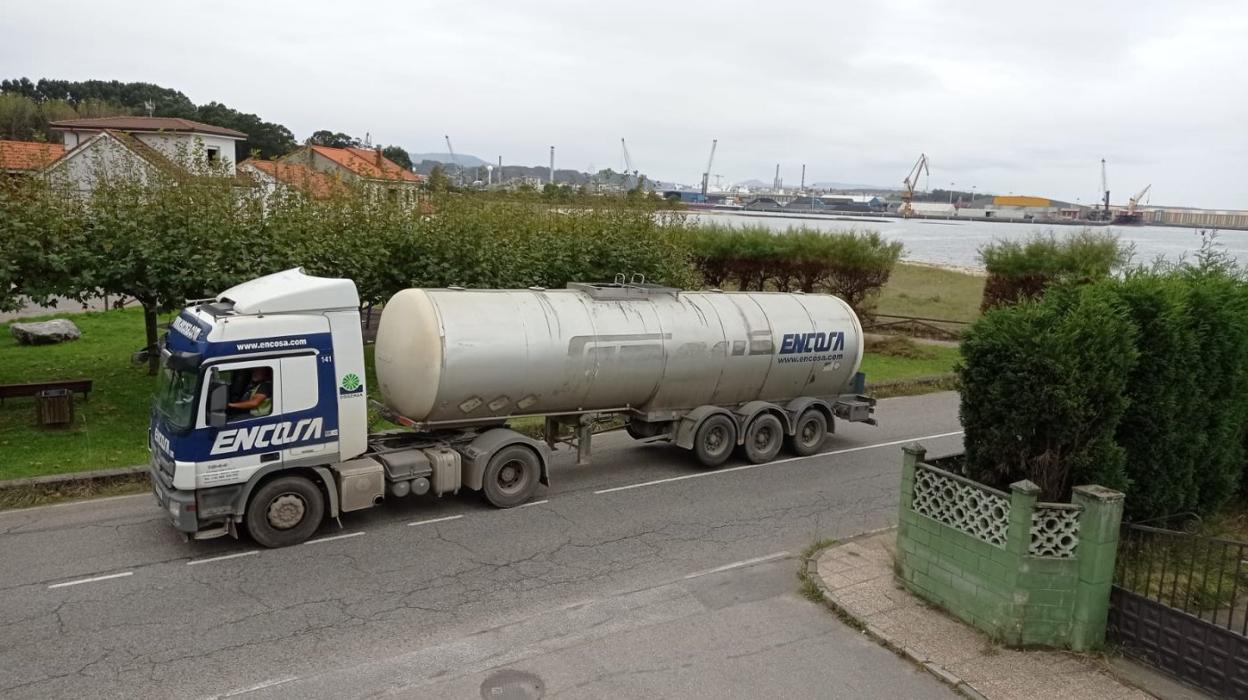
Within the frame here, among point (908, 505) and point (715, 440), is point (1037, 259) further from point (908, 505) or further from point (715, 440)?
point (908, 505)

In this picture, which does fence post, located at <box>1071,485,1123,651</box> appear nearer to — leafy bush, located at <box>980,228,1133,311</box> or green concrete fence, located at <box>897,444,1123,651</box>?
green concrete fence, located at <box>897,444,1123,651</box>

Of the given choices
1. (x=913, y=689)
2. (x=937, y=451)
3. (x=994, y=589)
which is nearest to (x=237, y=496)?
(x=913, y=689)

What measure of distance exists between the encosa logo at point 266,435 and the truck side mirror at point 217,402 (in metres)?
0.17

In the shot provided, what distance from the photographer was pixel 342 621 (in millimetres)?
8672

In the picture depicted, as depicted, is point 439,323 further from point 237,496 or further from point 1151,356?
point 1151,356

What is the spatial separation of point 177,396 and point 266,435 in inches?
45.5

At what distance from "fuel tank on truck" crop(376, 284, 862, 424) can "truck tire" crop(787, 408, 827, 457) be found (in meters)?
0.47

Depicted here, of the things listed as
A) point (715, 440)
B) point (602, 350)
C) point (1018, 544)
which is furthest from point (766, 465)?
point (1018, 544)

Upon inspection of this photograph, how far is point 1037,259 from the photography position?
1157 inches

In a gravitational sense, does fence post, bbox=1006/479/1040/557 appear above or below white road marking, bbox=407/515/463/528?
above

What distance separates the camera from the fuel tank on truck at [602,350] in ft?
39.3

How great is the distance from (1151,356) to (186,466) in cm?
1108

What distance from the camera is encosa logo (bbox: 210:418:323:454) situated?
1007 centimetres

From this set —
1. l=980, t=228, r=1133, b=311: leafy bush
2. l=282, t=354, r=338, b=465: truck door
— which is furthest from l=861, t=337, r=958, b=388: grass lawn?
l=282, t=354, r=338, b=465: truck door
